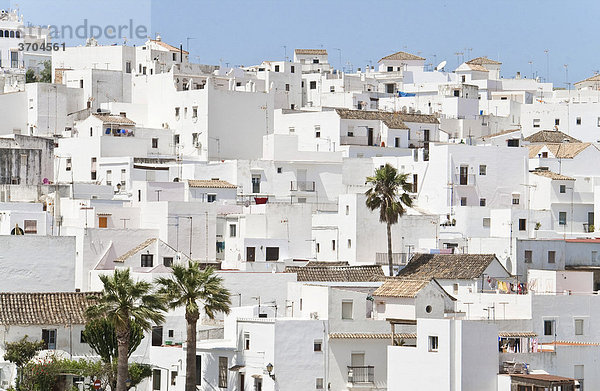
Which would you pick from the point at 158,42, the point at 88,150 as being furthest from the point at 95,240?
the point at 158,42

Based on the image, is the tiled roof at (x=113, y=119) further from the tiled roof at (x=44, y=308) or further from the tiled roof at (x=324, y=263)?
the tiled roof at (x=44, y=308)

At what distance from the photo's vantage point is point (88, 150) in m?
69.2

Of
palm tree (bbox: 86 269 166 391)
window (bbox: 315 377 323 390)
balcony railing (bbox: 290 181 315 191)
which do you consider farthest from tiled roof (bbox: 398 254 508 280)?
balcony railing (bbox: 290 181 315 191)

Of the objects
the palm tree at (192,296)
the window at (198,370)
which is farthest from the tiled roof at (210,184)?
the palm tree at (192,296)

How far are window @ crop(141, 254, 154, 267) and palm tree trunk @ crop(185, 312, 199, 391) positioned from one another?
38.0 feet

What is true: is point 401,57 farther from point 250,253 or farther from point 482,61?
point 250,253

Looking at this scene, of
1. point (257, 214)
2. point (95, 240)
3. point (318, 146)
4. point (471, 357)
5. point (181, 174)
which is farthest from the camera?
point (318, 146)

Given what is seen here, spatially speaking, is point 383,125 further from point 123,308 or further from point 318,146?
point 123,308

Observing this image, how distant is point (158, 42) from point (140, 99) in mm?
13044

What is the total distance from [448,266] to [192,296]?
1202cm

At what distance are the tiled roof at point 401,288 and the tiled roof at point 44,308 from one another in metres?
8.19

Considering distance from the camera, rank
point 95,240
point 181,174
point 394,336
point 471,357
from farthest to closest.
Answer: point 181,174, point 95,240, point 394,336, point 471,357

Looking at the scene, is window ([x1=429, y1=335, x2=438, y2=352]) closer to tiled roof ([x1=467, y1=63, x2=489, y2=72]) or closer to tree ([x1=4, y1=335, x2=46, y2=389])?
tree ([x1=4, y1=335, x2=46, y2=389])

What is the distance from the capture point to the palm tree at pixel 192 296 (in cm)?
3938
